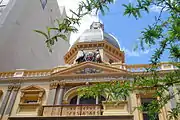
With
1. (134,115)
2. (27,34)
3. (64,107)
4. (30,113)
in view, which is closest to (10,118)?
(30,113)

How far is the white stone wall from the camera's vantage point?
22.0 meters

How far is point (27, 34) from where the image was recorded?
2580 cm

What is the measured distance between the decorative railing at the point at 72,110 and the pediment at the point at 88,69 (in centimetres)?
311

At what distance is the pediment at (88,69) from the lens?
639 inches

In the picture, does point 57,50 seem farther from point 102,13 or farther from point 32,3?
point 102,13

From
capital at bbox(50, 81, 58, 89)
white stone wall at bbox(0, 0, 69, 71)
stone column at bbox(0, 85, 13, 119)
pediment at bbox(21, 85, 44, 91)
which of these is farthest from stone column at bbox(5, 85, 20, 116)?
white stone wall at bbox(0, 0, 69, 71)

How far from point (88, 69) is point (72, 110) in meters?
3.79

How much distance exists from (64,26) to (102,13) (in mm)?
810

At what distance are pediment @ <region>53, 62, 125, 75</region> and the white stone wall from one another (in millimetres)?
6809

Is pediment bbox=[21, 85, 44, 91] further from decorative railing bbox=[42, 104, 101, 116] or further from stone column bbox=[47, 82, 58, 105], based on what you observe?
decorative railing bbox=[42, 104, 101, 116]

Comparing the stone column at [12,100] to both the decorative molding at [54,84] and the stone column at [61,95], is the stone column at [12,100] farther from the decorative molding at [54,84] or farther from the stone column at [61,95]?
the stone column at [61,95]

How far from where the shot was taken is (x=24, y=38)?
2505 centimetres

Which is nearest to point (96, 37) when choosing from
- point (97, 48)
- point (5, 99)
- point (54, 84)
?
Result: point (97, 48)

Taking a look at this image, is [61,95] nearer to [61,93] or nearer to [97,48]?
[61,93]
